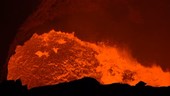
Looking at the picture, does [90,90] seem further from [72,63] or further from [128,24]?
[128,24]

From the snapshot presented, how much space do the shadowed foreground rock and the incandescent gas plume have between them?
6.83 ft

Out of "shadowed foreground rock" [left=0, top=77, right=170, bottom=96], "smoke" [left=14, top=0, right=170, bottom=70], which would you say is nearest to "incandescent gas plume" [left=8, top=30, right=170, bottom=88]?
"smoke" [left=14, top=0, right=170, bottom=70]

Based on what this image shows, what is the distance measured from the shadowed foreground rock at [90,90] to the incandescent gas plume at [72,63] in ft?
6.83

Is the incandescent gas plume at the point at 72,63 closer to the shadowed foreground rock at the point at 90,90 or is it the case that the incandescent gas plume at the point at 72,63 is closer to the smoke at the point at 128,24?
the smoke at the point at 128,24

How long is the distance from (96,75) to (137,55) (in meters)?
0.94

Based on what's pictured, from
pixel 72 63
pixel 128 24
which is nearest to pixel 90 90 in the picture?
pixel 72 63

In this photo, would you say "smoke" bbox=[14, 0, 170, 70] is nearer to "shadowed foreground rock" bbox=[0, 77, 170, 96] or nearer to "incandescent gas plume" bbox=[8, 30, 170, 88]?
"incandescent gas plume" bbox=[8, 30, 170, 88]

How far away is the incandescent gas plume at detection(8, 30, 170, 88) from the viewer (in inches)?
206

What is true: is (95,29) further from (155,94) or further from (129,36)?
(155,94)

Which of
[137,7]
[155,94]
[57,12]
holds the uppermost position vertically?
[137,7]

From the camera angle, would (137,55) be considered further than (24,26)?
Yes

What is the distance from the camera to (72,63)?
5664 mm

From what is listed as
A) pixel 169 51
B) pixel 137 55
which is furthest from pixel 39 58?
pixel 169 51

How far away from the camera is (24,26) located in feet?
16.6
